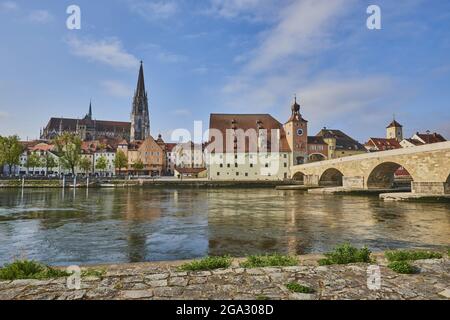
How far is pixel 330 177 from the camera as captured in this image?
181 feet

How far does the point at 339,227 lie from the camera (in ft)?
51.6

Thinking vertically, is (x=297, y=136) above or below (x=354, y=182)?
above

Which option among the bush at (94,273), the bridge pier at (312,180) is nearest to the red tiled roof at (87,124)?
the bridge pier at (312,180)

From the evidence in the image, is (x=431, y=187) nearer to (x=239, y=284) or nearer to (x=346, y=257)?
(x=346, y=257)

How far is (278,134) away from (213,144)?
15.9 meters

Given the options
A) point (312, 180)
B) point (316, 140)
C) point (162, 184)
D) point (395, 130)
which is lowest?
point (162, 184)

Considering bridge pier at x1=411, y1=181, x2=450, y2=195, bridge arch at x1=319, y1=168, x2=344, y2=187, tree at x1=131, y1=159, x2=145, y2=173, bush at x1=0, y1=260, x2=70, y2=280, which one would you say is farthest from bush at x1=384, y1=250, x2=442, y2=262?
tree at x1=131, y1=159, x2=145, y2=173

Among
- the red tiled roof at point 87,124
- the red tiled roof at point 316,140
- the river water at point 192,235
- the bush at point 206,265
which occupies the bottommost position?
the river water at point 192,235

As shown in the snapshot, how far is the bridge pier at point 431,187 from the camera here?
94.4 ft

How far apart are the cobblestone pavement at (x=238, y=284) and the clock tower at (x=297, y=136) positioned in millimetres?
68457

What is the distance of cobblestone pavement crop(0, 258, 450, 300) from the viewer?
14.7 ft

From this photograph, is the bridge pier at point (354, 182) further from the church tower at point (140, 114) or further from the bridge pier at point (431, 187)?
the church tower at point (140, 114)

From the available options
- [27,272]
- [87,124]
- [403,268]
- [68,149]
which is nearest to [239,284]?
[403,268]

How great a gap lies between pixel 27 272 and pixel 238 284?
3907mm
